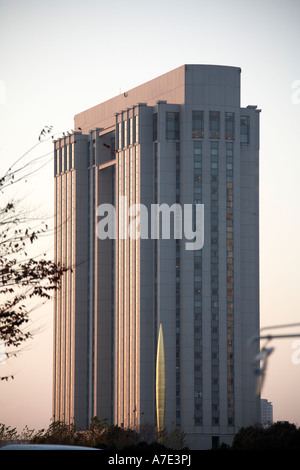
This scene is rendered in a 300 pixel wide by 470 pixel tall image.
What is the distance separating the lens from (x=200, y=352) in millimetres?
196875

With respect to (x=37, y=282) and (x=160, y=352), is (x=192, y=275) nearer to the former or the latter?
(x=160, y=352)

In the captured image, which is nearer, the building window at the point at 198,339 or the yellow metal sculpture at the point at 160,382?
the yellow metal sculpture at the point at 160,382

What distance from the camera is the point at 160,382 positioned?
196 metres

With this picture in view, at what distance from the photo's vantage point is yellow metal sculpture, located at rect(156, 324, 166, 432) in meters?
194

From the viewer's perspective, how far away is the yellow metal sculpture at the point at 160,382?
636 ft

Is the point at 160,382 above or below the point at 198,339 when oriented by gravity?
below

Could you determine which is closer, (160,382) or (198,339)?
(160,382)

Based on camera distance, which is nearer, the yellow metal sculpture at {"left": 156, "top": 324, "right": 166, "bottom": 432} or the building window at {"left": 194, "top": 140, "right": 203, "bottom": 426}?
the yellow metal sculpture at {"left": 156, "top": 324, "right": 166, "bottom": 432}

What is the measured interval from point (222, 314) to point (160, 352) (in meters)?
12.4
